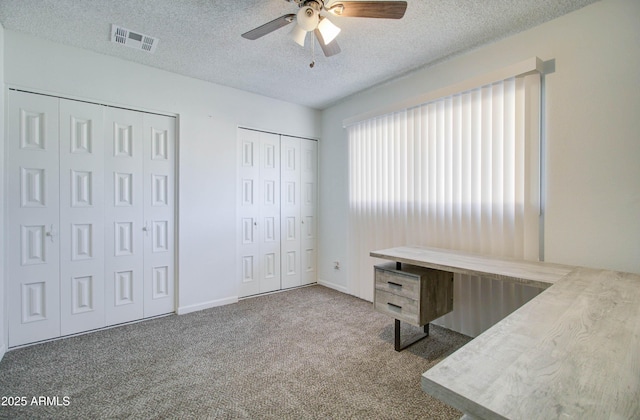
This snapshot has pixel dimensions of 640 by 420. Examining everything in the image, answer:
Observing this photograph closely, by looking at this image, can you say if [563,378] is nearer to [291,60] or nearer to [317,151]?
[291,60]

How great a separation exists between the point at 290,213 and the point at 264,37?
230 cm

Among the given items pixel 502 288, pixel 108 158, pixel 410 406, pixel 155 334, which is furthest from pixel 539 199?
pixel 108 158

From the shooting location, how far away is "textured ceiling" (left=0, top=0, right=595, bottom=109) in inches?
82.4

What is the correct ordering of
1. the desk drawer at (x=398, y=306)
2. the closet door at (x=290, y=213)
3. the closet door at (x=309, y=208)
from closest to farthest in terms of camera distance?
1. the desk drawer at (x=398, y=306)
2. the closet door at (x=290, y=213)
3. the closet door at (x=309, y=208)

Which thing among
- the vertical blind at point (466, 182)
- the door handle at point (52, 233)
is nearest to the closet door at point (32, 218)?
the door handle at point (52, 233)

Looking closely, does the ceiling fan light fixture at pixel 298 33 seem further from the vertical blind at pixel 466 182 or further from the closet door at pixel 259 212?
the closet door at pixel 259 212

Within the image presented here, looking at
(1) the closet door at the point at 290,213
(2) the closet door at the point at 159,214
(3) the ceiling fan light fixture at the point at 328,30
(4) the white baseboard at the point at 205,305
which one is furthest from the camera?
(1) the closet door at the point at 290,213

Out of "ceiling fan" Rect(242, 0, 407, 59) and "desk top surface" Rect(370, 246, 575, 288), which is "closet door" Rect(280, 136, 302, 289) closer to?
"desk top surface" Rect(370, 246, 575, 288)

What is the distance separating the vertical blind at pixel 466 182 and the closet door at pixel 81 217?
111 inches

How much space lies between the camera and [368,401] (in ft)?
5.91

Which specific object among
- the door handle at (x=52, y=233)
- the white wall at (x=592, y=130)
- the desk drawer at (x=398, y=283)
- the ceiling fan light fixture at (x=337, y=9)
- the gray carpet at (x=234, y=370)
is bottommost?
the gray carpet at (x=234, y=370)

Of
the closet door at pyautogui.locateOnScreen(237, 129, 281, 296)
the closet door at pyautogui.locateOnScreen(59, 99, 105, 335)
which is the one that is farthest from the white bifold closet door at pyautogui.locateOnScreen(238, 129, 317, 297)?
the closet door at pyautogui.locateOnScreen(59, 99, 105, 335)

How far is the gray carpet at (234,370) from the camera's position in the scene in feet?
5.70

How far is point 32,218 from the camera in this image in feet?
8.29
